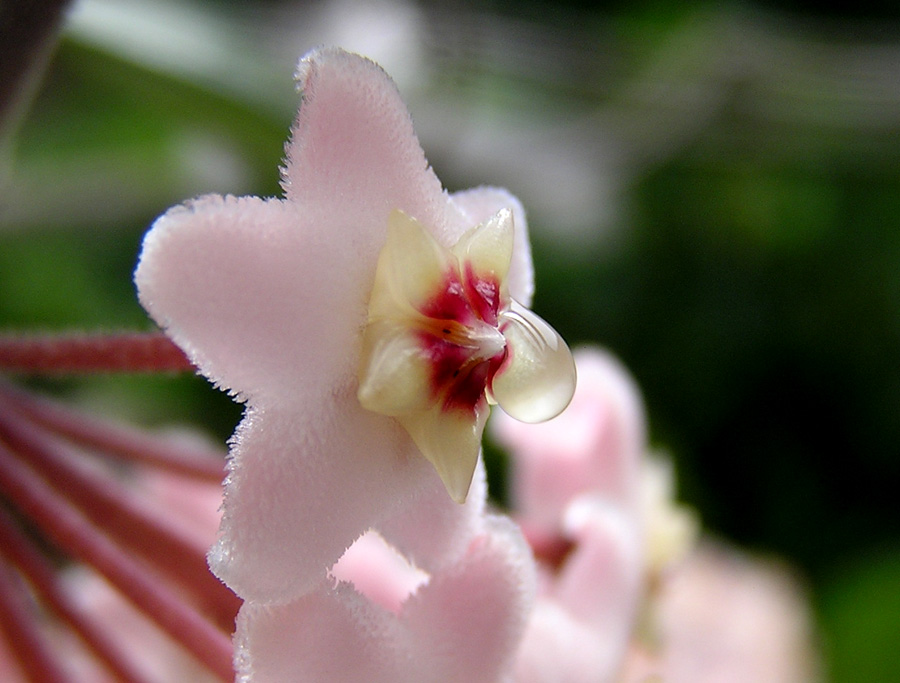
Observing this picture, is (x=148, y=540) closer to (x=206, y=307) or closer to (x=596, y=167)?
(x=206, y=307)

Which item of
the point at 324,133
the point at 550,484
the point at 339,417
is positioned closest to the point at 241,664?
the point at 339,417

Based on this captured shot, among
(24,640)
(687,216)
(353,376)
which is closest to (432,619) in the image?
(353,376)

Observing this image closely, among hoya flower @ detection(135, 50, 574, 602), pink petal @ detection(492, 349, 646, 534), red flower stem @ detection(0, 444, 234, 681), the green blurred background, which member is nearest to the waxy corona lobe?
hoya flower @ detection(135, 50, 574, 602)

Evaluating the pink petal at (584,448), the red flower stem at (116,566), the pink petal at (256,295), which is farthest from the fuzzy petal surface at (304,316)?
the pink petal at (584,448)

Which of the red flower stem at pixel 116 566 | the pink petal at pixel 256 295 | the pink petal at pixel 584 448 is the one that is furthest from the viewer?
the pink petal at pixel 584 448

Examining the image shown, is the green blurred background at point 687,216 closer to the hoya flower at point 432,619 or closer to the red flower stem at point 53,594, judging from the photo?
the red flower stem at point 53,594

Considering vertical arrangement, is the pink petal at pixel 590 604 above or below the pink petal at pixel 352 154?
below

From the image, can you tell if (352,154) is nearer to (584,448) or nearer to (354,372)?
(354,372)
